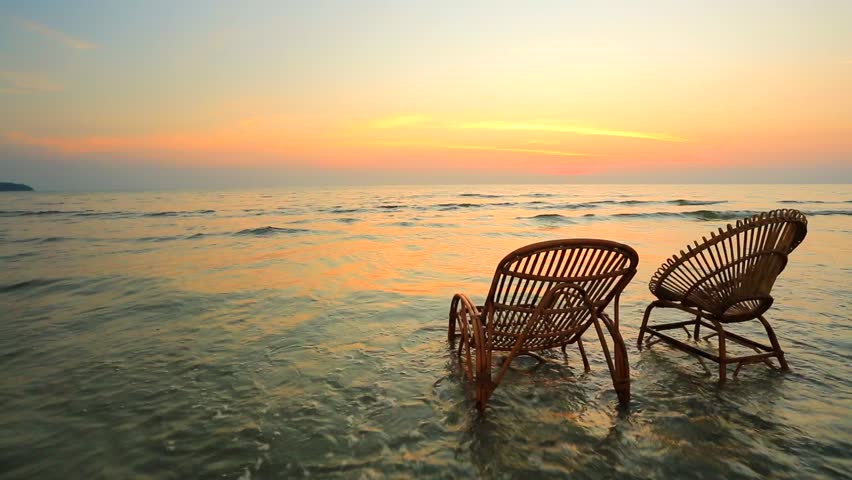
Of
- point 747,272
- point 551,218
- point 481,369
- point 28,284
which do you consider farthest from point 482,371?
point 551,218

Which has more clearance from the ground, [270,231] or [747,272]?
[747,272]

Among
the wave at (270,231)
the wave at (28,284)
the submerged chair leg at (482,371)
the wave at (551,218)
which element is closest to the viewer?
the submerged chair leg at (482,371)

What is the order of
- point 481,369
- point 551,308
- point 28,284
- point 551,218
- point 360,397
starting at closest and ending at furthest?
1. point 481,369
2. point 551,308
3. point 360,397
4. point 28,284
5. point 551,218

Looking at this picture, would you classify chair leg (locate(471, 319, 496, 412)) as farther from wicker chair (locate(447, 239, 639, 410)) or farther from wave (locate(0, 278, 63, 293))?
wave (locate(0, 278, 63, 293))

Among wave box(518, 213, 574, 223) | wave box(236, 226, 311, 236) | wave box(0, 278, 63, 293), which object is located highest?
wave box(518, 213, 574, 223)

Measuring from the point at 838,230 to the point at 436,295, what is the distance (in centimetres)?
2172

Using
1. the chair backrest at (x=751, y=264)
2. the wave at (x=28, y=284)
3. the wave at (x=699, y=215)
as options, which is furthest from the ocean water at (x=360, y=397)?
the wave at (x=699, y=215)

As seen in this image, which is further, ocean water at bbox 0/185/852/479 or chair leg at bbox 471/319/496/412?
chair leg at bbox 471/319/496/412

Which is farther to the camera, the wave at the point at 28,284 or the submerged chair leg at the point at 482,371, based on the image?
the wave at the point at 28,284

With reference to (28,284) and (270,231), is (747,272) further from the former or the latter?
(270,231)

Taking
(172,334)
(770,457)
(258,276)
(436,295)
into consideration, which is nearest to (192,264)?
(258,276)

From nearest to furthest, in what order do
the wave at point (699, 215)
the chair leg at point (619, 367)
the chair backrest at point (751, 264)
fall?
the chair leg at point (619, 367) → the chair backrest at point (751, 264) → the wave at point (699, 215)

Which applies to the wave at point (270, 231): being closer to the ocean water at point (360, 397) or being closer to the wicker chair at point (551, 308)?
the ocean water at point (360, 397)

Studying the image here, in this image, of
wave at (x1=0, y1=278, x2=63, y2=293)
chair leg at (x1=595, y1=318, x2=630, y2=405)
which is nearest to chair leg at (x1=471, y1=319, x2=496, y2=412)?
chair leg at (x1=595, y1=318, x2=630, y2=405)
